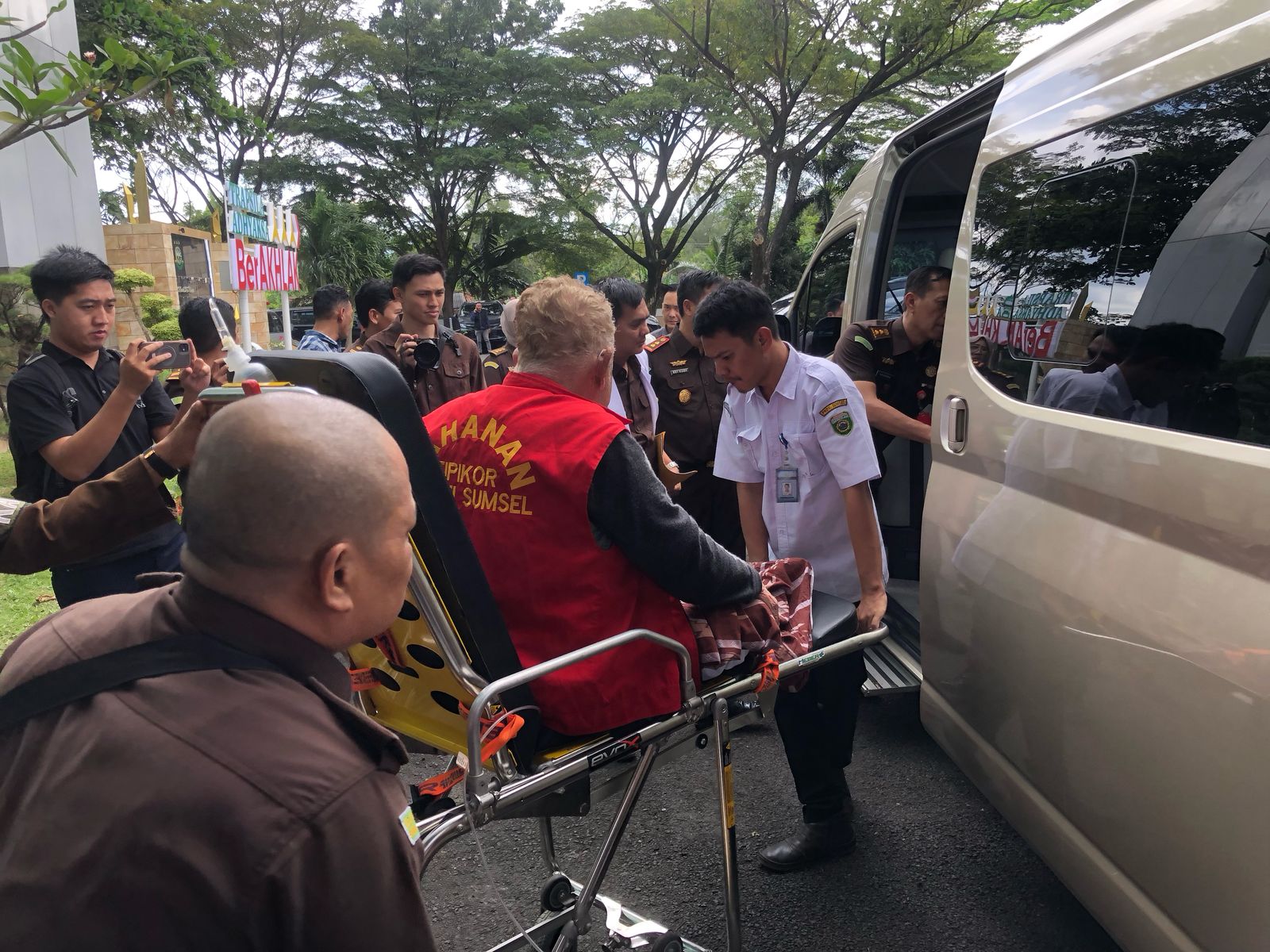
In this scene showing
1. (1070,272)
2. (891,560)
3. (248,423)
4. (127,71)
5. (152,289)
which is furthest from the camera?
(152,289)

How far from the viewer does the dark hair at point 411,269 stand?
422 cm

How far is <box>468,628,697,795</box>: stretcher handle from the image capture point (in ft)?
4.77

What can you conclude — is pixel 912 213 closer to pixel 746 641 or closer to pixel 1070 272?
pixel 1070 272

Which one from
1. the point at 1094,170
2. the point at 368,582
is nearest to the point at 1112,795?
the point at 1094,170

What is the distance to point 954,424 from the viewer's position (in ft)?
7.95

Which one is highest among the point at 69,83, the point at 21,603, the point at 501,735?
the point at 69,83

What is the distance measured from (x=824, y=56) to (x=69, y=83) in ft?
47.6

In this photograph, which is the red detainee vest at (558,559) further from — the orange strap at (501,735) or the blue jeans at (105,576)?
the blue jeans at (105,576)

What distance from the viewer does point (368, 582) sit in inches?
38.3

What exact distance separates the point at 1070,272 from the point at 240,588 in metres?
1.86

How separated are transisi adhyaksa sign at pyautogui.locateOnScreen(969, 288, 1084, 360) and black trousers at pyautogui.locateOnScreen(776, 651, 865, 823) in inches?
39.3

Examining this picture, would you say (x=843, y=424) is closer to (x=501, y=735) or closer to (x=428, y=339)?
(x=501, y=735)

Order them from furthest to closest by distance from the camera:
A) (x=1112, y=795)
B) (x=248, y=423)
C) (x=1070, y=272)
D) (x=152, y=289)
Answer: (x=152, y=289) → (x=1070, y=272) → (x=1112, y=795) → (x=248, y=423)

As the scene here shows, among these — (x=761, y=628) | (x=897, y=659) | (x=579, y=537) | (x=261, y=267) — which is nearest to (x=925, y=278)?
(x=897, y=659)
